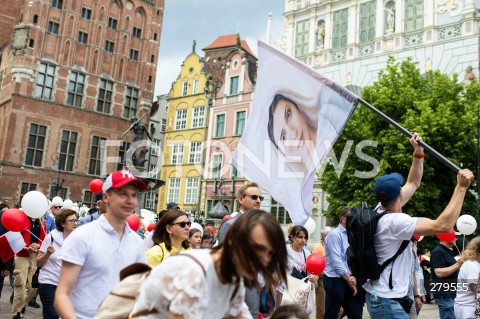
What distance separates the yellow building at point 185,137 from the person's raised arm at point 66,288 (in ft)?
108

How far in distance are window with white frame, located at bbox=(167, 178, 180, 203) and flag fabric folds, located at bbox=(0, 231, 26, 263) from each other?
30228 millimetres

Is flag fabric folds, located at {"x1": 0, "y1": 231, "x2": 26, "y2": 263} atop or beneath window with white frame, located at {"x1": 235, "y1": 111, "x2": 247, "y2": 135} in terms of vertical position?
beneath

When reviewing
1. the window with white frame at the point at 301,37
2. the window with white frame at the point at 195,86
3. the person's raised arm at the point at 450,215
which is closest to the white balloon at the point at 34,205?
the person's raised arm at the point at 450,215

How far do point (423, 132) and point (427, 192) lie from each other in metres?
2.50

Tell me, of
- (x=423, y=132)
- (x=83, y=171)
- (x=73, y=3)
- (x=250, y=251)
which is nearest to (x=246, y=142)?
(x=250, y=251)

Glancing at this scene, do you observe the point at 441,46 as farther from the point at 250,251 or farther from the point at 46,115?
the point at 250,251

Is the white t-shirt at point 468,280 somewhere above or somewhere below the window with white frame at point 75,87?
below

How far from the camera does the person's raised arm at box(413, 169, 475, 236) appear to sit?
321cm

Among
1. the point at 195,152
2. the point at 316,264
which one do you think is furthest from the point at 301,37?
the point at 316,264

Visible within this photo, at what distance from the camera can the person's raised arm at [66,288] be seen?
2.43 metres

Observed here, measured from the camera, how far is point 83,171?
111ft

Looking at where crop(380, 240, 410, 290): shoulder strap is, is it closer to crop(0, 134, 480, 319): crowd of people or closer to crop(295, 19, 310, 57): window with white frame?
crop(0, 134, 480, 319): crowd of people

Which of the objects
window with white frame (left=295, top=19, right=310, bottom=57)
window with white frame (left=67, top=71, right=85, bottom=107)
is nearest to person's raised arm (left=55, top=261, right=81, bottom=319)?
window with white frame (left=295, top=19, right=310, bottom=57)

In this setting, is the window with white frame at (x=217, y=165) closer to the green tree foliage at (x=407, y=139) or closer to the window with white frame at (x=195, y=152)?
the window with white frame at (x=195, y=152)
